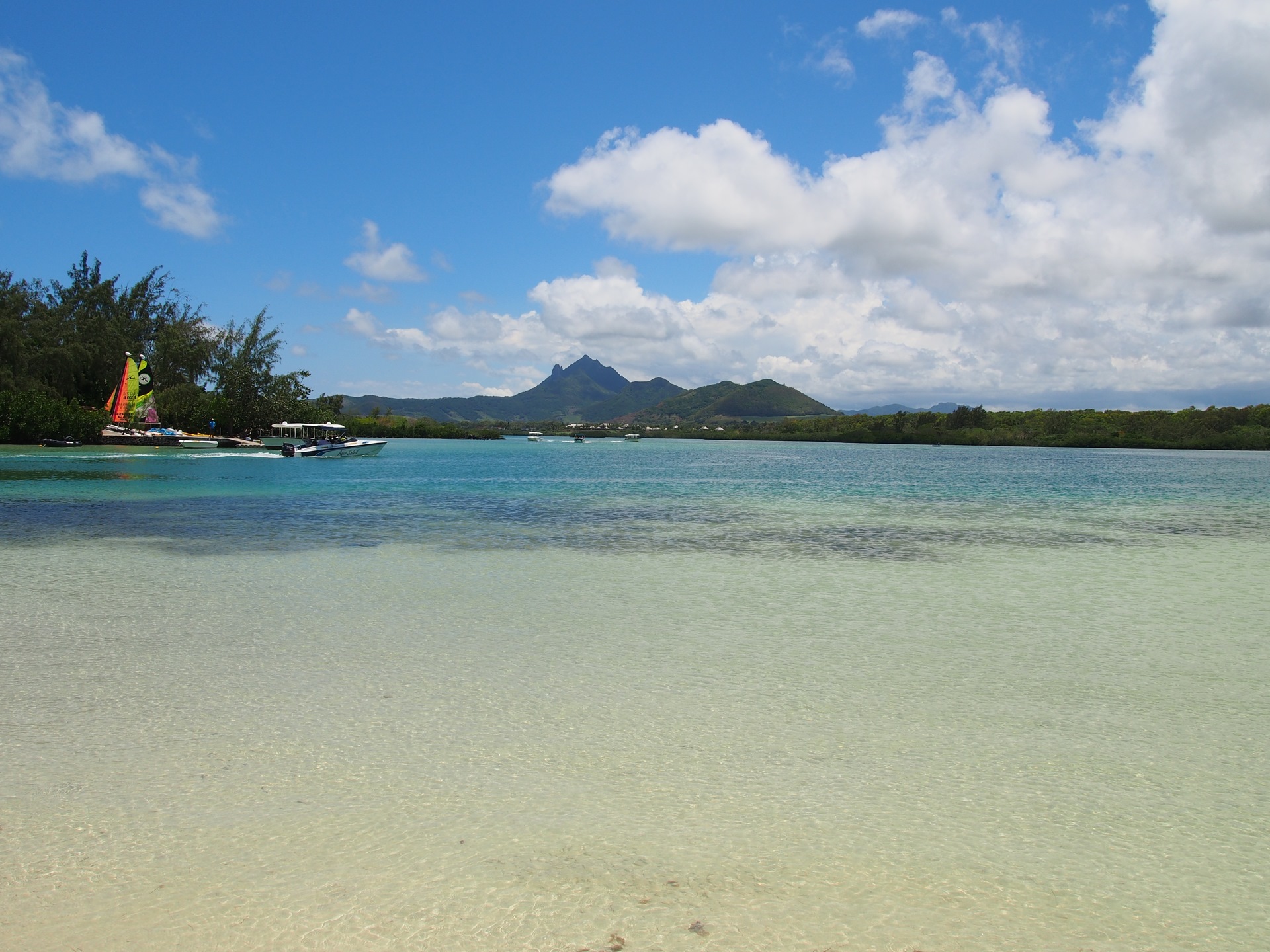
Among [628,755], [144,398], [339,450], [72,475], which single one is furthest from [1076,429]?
[628,755]

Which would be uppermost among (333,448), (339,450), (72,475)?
(333,448)

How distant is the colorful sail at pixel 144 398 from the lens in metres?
67.3

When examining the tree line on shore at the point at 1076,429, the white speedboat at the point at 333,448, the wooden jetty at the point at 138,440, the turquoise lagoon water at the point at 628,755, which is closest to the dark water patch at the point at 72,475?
the white speedboat at the point at 333,448

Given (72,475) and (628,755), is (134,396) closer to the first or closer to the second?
(72,475)

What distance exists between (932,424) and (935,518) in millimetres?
159162

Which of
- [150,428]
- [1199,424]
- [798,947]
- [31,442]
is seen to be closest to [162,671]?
[798,947]

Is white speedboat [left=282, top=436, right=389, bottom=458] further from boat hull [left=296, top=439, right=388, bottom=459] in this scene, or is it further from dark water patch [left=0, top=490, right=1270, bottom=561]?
dark water patch [left=0, top=490, right=1270, bottom=561]

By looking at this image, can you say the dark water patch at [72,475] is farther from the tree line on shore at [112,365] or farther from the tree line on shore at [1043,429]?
the tree line on shore at [1043,429]

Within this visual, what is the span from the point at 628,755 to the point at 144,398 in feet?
248

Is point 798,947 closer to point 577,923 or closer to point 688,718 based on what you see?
point 577,923

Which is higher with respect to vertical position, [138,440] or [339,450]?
[138,440]

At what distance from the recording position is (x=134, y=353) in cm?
7506

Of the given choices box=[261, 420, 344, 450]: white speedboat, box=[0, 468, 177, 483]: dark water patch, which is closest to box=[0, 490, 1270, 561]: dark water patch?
box=[0, 468, 177, 483]: dark water patch

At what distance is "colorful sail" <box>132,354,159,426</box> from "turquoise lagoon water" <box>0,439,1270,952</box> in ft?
206
